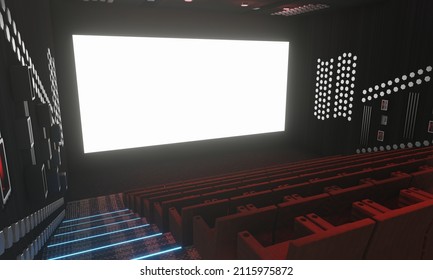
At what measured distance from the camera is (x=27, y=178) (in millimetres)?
1874

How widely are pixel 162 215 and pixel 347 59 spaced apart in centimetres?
474

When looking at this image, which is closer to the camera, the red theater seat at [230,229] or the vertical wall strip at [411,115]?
the red theater seat at [230,229]

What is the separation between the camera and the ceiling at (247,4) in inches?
178

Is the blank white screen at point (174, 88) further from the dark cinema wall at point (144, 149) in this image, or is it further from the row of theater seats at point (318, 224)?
the row of theater seats at point (318, 224)

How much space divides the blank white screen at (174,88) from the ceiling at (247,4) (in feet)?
1.76

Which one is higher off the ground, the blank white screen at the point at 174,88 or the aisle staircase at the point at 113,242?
the blank white screen at the point at 174,88

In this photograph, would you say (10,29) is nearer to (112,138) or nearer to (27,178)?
(27,178)

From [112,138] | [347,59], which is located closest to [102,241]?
[112,138]

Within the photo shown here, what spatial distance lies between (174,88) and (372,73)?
3406 mm

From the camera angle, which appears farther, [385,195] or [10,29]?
[10,29]

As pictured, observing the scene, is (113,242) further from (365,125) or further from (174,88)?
(365,125)

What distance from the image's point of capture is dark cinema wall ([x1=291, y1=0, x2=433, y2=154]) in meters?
4.18

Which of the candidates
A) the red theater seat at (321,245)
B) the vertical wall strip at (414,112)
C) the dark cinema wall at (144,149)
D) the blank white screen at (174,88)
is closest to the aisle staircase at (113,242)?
the red theater seat at (321,245)

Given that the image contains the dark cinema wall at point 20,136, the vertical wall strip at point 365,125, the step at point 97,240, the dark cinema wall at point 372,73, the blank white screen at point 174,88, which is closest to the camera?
the dark cinema wall at point 20,136
